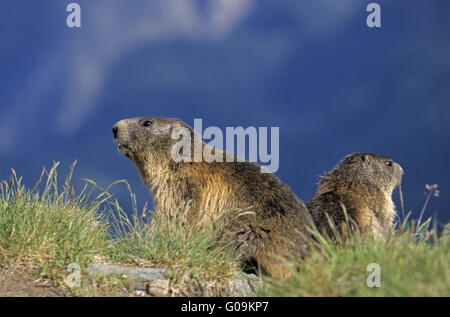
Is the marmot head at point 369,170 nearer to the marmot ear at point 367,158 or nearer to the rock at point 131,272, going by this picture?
the marmot ear at point 367,158

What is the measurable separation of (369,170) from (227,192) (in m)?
3.45

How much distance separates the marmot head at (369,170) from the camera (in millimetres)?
9742

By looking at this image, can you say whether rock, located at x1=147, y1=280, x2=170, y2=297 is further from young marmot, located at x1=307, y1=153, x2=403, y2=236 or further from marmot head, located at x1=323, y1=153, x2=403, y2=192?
marmot head, located at x1=323, y1=153, x2=403, y2=192

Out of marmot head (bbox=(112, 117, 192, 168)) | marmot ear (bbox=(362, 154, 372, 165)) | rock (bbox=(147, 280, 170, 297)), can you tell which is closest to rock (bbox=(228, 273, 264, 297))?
rock (bbox=(147, 280, 170, 297))

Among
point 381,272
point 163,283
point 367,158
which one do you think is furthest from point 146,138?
point 381,272

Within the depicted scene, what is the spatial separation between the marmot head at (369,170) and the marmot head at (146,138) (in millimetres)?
3190

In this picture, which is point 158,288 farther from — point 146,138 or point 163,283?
point 146,138

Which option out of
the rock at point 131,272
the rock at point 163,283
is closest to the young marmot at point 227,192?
the rock at point 163,283

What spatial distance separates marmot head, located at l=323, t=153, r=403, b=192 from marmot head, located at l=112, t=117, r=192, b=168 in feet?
10.5

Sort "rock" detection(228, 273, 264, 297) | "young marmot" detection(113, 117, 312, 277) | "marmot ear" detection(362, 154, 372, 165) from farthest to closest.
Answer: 1. "marmot ear" detection(362, 154, 372, 165)
2. "young marmot" detection(113, 117, 312, 277)
3. "rock" detection(228, 273, 264, 297)

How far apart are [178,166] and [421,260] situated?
4.65 metres

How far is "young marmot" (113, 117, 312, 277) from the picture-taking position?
24.2 ft
